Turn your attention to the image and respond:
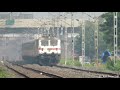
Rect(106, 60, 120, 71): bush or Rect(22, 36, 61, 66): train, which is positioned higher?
Rect(22, 36, 61, 66): train

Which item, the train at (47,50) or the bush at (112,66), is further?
the train at (47,50)

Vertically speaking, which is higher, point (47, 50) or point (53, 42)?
point (53, 42)

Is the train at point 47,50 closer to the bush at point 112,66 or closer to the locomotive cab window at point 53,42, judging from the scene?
the locomotive cab window at point 53,42

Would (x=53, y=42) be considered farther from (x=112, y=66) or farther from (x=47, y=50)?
(x=112, y=66)

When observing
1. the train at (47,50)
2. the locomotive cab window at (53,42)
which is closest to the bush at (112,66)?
the train at (47,50)

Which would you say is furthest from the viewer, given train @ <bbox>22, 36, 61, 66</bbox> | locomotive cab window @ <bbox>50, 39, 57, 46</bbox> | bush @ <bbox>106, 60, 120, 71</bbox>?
locomotive cab window @ <bbox>50, 39, 57, 46</bbox>

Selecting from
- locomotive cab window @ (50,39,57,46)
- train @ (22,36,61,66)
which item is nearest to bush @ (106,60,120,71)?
train @ (22,36,61,66)

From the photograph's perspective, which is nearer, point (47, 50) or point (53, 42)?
point (47, 50)

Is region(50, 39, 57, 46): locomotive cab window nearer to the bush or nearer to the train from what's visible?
the train

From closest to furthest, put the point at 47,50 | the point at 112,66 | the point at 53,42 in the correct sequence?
the point at 112,66 < the point at 47,50 < the point at 53,42

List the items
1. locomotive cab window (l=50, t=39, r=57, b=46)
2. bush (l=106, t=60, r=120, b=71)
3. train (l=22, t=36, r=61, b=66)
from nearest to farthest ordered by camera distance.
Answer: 1. bush (l=106, t=60, r=120, b=71)
2. train (l=22, t=36, r=61, b=66)
3. locomotive cab window (l=50, t=39, r=57, b=46)

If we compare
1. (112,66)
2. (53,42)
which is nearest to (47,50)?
(53,42)
